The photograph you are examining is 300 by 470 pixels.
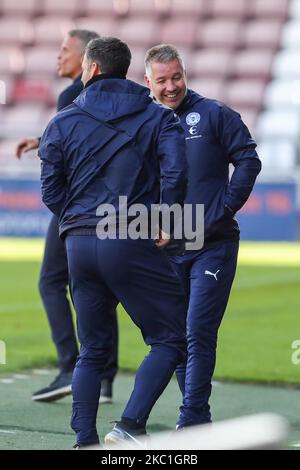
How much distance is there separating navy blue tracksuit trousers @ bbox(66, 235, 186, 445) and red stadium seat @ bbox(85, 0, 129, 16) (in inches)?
1338

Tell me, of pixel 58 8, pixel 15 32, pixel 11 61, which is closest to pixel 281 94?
pixel 11 61

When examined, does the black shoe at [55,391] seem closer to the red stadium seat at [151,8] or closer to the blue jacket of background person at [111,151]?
the blue jacket of background person at [111,151]

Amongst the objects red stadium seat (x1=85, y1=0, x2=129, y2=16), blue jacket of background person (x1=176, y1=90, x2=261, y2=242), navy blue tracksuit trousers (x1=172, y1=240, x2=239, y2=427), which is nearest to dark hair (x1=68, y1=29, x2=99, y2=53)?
blue jacket of background person (x1=176, y1=90, x2=261, y2=242)

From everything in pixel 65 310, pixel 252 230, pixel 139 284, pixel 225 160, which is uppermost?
pixel 225 160

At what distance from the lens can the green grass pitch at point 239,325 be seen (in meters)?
8.63

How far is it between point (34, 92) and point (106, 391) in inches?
1153

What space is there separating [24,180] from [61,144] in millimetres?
21187

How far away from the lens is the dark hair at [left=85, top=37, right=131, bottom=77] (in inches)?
194

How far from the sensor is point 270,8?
120 ft

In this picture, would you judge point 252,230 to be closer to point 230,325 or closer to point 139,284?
point 230,325

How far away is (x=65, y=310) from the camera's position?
719 cm

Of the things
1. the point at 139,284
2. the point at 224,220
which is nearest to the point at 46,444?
the point at 139,284
